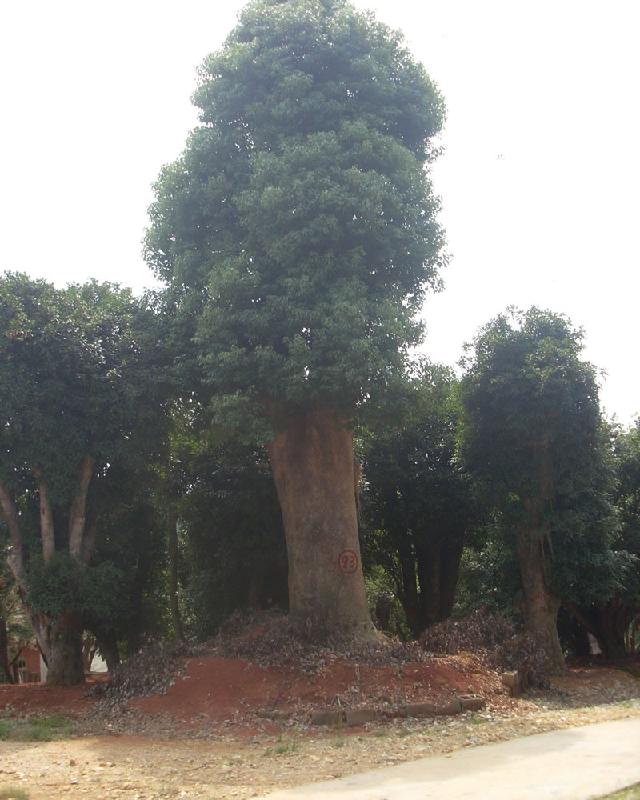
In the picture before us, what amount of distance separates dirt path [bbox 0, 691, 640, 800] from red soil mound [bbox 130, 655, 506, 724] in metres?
1.00

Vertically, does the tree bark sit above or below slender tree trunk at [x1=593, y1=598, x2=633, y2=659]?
above

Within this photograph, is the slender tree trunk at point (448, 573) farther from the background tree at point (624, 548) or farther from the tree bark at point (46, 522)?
the tree bark at point (46, 522)

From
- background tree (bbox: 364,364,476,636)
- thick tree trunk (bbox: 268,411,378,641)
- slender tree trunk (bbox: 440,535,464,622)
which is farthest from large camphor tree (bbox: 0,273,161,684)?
slender tree trunk (bbox: 440,535,464,622)

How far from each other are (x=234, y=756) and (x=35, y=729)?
4.47 metres

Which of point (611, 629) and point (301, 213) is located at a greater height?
point (301, 213)

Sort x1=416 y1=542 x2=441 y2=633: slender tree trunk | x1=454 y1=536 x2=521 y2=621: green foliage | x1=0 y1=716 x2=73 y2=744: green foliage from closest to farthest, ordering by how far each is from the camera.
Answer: x1=0 y1=716 x2=73 y2=744: green foliage
x1=454 y1=536 x2=521 y2=621: green foliage
x1=416 y1=542 x2=441 y2=633: slender tree trunk

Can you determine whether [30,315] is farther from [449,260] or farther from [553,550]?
[553,550]

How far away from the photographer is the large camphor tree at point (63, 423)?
56.3 feet

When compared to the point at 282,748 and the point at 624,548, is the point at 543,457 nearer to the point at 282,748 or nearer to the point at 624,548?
the point at 624,548

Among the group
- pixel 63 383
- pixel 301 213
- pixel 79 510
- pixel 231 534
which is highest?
pixel 301 213

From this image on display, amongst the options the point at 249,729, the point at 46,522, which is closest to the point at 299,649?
the point at 249,729

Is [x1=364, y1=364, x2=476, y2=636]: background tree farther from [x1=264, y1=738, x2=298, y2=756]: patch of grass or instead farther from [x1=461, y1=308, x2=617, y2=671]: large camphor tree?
[x1=264, y1=738, x2=298, y2=756]: patch of grass

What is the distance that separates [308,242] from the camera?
16.4 meters

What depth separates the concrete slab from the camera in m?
7.06
